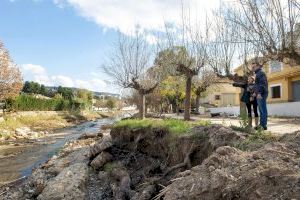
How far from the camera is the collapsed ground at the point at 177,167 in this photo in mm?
5121

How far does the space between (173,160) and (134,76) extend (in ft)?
55.4

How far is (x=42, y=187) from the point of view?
40.2 feet

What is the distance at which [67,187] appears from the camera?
1153cm

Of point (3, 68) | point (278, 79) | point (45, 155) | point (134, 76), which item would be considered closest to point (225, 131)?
point (45, 155)

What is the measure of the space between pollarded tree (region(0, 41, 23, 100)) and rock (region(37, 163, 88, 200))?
25764mm

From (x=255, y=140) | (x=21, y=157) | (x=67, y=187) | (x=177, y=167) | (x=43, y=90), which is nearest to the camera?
(x=255, y=140)

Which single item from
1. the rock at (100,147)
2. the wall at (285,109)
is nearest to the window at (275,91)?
the wall at (285,109)

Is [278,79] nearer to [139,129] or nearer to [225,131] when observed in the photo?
[139,129]

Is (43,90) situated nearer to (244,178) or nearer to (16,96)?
(16,96)

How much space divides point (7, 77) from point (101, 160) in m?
25.9

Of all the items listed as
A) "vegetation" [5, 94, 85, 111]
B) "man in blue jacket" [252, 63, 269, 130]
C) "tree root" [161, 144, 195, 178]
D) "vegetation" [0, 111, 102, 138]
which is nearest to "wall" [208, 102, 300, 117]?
"man in blue jacket" [252, 63, 269, 130]

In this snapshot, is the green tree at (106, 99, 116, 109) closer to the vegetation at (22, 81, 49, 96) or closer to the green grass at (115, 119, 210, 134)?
the vegetation at (22, 81, 49, 96)

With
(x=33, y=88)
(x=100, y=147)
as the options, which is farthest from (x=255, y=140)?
(x=33, y=88)

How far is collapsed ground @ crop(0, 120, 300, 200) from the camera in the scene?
16.8 feet
